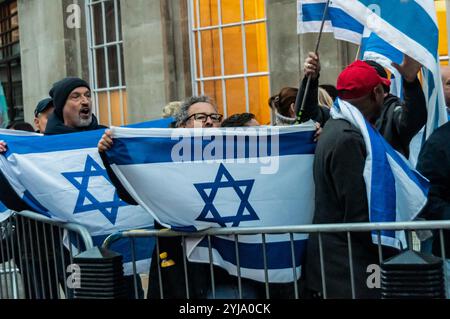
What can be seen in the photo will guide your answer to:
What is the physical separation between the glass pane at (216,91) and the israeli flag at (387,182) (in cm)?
931

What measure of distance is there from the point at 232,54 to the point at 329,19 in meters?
7.40

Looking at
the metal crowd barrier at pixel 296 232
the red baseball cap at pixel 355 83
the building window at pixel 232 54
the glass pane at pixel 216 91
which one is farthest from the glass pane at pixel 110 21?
the red baseball cap at pixel 355 83

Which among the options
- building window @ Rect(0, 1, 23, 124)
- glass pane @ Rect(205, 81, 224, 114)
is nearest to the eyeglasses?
glass pane @ Rect(205, 81, 224, 114)

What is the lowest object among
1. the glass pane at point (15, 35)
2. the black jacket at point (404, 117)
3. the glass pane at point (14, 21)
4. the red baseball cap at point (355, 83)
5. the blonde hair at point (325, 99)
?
the black jacket at point (404, 117)

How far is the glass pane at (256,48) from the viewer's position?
13484 millimetres

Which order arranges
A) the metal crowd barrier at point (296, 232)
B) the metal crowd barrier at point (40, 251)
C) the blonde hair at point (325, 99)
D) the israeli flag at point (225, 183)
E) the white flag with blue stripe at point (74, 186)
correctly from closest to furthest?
the metal crowd barrier at point (296, 232), the israeli flag at point (225, 183), the metal crowd barrier at point (40, 251), the white flag with blue stripe at point (74, 186), the blonde hair at point (325, 99)

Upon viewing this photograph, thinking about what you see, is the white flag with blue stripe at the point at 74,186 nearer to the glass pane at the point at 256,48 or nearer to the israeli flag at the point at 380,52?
the israeli flag at the point at 380,52

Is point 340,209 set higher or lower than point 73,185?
lower

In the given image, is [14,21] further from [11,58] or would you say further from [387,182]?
[387,182]

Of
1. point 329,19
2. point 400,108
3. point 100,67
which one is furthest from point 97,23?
point 400,108

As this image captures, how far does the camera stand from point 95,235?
238 inches

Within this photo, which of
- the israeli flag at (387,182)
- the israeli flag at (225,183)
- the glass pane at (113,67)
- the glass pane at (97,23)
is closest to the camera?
the israeli flag at (387,182)

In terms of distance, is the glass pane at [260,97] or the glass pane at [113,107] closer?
the glass pane at [260,97]

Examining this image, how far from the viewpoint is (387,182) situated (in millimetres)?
4797
